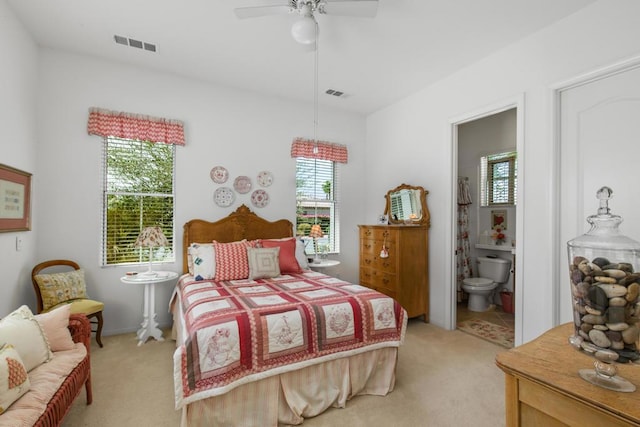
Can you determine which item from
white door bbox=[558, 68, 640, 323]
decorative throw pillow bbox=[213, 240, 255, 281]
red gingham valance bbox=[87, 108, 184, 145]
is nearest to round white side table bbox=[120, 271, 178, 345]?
decorative throw pillow bbox=[213, 240, 255, 281]

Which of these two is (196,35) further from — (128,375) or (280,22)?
(128,375)

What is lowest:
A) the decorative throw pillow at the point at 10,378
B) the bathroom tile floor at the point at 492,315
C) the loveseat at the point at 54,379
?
the bathroom tile floor at the point at 492,315

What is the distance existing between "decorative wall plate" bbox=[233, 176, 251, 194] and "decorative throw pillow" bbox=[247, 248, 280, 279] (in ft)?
3.44

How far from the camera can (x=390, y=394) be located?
92.0 inches

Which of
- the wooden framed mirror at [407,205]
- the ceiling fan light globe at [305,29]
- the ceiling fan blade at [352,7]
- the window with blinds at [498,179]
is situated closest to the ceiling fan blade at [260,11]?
the ceiling fan light globe at [305,29]

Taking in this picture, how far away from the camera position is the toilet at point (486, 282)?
4.29 metres

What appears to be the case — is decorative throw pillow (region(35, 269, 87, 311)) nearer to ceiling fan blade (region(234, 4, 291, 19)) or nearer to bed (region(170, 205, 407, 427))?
bed (region(170, 205, 407, 427))

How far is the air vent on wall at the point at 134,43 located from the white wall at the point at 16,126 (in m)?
0.74

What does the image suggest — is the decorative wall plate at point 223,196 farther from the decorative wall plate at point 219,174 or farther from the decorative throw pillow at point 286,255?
the decorative throw pillow at point 286,255

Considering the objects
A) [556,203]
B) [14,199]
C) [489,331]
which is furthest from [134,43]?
[489,331]

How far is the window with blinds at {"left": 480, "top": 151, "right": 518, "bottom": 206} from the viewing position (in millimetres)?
4496

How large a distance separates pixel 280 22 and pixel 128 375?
3.29 meters

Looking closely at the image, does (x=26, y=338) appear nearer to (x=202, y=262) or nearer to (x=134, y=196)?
(x=202, y=262)

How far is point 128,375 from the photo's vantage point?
259 centimetres
